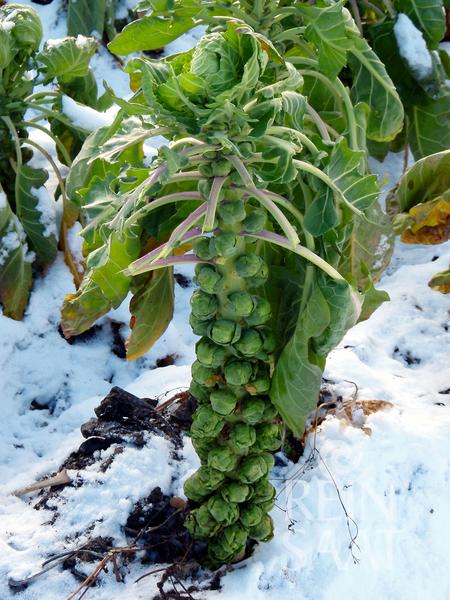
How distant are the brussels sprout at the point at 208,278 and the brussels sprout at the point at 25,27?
123 centimetres

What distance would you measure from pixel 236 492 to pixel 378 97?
94 centimetres

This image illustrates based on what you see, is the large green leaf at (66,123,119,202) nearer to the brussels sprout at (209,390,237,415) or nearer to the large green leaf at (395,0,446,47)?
the brussels sprout at (209,390,237,415)

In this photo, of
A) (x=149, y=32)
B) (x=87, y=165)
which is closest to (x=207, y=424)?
(x=87, y=165)

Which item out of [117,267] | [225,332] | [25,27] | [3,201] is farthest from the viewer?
[3,201]

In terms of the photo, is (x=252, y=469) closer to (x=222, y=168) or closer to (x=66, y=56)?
(x=222, y=168)

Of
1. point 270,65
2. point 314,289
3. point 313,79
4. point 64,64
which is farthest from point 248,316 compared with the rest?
point 64,64

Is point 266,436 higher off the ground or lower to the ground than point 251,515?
higher

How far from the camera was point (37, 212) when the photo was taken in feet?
7.33

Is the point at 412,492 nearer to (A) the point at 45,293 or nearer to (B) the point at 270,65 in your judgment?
(B) the point at 270,65

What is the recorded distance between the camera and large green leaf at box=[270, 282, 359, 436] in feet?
4.07

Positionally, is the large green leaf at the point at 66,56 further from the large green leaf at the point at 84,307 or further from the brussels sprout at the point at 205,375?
the brussels sprout at the point at 205,375

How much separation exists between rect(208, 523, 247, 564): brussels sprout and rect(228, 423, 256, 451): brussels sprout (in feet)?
0.52

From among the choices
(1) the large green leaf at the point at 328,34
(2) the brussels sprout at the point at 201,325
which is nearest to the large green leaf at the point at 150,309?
(2) the brussels sprout at the point at 201,325

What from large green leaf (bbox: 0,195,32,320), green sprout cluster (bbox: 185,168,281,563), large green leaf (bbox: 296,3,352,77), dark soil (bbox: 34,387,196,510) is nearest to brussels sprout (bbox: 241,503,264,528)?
green sprout cluster (bbox: 185,168,281,563)
